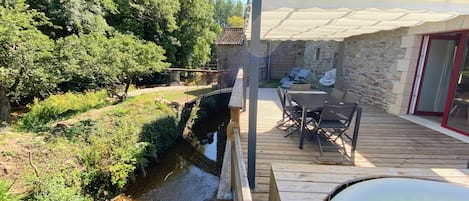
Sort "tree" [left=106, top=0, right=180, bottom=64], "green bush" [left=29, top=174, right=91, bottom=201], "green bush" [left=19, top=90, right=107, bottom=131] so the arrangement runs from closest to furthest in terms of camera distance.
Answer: "green bush" [left=29, top=174, right=91, bottom=201] < "green bush" [left=19, top=90, right=107, bottom=131] < "tree" [left=106, top=0, right=180, bottom=64]

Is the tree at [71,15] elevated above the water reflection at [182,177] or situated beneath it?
elevated above

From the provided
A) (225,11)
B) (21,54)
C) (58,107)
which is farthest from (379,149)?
(225,11)

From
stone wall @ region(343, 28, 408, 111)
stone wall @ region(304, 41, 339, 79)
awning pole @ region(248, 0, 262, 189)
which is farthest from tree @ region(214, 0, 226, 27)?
awning pole @ region(248, 0, 262, 189)

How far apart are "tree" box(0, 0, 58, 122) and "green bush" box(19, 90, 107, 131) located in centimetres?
89

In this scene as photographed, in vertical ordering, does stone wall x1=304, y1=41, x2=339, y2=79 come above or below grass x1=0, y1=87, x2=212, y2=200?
above

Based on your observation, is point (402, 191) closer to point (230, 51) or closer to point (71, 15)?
point (71, 15)

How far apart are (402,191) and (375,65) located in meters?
5.04

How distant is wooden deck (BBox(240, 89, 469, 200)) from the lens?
2936mm

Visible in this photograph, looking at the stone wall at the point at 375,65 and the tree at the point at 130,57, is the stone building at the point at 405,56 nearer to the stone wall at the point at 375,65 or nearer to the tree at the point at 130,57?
the stone wall at the point at 375,65

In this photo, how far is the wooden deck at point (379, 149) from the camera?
9.63 feet

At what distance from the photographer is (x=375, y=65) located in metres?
5.86

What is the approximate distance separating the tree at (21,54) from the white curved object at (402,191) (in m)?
6.08

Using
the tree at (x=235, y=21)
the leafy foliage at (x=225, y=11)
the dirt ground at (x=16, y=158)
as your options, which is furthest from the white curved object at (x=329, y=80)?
the leafy foliage at (x=225, y=11)

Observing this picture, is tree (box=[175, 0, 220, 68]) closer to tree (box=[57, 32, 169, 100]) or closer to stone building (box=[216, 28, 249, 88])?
stone building (box=[216, 28, 249, 88])
